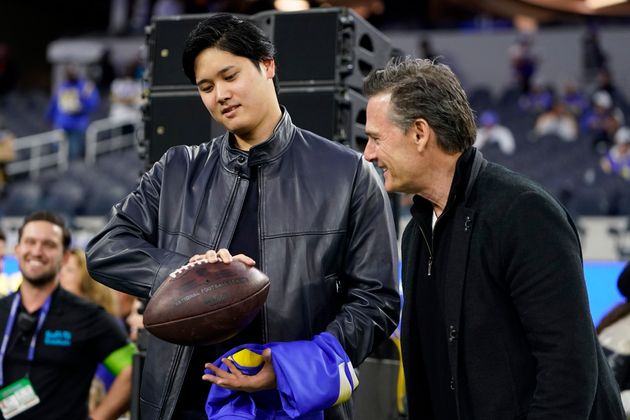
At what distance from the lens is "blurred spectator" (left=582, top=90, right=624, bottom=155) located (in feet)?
45.5

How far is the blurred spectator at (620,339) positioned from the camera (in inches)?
151

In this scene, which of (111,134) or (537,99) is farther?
(111,134)

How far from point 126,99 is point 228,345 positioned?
47.5 feet

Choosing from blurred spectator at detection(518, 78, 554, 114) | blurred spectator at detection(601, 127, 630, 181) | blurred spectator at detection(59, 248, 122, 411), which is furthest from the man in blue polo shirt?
blurred spectator at detection(518, 78, 554, 114)

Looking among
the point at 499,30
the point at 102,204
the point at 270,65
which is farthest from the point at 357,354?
the point at 499,30

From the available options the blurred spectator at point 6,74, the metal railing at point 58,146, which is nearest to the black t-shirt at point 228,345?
the metal railing at point 58,146

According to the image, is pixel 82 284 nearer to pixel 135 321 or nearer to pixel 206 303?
pixel 135 321

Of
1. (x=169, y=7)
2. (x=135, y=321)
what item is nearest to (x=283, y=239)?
(x=135, y=321)

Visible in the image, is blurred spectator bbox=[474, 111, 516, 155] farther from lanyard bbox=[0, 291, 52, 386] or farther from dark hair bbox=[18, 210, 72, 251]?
lanyard bbox=[0, 291, 52, 386]

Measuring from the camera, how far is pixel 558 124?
15.0 metres

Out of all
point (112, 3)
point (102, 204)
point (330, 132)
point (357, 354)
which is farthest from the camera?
point (112, 3)

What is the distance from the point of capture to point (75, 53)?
2036 cm

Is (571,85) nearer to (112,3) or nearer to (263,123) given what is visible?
(112,3)

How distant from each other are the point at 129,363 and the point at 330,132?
1.32 m
